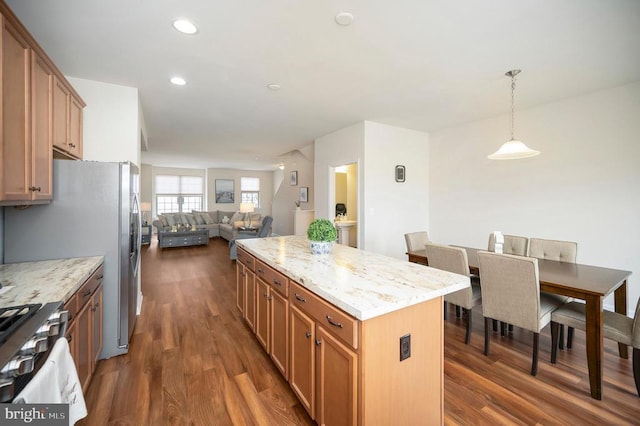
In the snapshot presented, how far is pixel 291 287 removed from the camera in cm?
176

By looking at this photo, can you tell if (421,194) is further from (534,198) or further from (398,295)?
(398,295)

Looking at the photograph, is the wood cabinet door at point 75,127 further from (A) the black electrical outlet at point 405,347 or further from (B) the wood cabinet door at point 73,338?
(A) the black electrical outlet at point 405,347

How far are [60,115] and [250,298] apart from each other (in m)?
2.19

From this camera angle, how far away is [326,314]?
1.39 m

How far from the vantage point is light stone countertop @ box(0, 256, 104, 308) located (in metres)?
1.39

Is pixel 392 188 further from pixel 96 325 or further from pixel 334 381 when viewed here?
pixel 96 325

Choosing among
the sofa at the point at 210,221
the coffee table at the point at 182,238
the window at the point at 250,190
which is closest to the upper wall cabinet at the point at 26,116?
the coffee table at the point at 182,238

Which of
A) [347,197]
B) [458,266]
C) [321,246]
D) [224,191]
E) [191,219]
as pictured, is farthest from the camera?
[224,191]

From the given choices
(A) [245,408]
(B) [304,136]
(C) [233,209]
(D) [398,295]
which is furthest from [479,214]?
(C) [233,209]

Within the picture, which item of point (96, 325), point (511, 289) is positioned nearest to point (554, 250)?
point (511, 289)

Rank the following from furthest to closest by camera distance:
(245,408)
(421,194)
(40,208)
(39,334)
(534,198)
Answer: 1. (421,194)
2. (534,198)
3. (40,208)
4. (245,408)
5. (39,334)

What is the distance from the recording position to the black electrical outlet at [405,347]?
1.31 metres

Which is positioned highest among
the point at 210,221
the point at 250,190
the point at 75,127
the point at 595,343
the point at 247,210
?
the point at 250,190

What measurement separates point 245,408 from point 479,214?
4.30m
